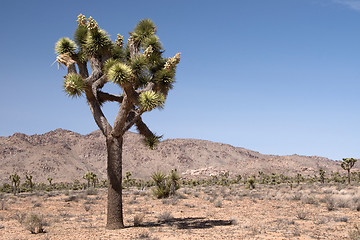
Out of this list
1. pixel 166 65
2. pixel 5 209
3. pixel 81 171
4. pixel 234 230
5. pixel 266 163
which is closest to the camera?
pixel 234 230

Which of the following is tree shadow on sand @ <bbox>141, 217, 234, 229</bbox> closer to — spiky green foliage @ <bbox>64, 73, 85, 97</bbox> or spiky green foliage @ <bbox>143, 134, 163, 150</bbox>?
spiky green foliage @ <bbox>143, 134, 163, 150</bbox>

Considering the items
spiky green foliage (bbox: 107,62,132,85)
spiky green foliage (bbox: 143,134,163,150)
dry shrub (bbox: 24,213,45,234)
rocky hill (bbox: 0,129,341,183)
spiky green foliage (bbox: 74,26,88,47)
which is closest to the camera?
spiky green foliage (bbox: 107,62,132,85)

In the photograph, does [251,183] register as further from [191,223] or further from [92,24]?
[92,24]

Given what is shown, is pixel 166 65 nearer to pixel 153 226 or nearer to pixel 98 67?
pixel 98 67

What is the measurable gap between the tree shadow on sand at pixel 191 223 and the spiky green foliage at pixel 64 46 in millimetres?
7257

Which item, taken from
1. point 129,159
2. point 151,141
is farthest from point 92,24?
point 129,159

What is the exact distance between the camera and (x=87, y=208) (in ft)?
62.0

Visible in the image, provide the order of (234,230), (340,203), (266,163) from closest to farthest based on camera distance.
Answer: (234,230)
(340,203)
(266,163)

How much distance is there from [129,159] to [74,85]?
296 ft

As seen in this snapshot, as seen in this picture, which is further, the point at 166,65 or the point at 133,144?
the point at 133,144

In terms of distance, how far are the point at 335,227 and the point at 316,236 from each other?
6.92ft

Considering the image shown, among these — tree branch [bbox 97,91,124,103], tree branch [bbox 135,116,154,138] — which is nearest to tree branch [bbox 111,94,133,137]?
tree branch [bbox 97,91,124,103]

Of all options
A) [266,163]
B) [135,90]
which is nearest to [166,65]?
[135,90]

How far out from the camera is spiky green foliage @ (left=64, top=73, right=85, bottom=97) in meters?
11.1
